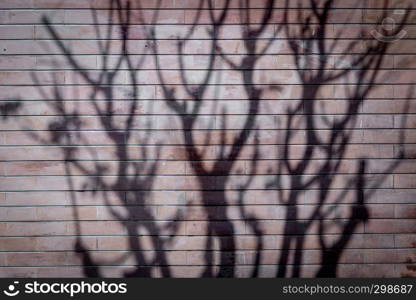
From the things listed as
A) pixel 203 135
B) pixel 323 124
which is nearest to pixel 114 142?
pixel 203 135

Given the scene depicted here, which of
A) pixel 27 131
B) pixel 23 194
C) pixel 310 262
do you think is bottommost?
pixel 310 262

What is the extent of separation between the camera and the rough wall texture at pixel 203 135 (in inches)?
137

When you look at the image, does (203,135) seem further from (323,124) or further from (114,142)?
(323,124)

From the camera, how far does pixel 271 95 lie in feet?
11.6

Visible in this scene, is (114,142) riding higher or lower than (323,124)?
lower

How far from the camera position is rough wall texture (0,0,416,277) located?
348 centimetres

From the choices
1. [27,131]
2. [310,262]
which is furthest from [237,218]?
[27,131]

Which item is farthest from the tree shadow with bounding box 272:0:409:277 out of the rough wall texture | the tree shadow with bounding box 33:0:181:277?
the tree shadow with bounding box 33:0:181:277

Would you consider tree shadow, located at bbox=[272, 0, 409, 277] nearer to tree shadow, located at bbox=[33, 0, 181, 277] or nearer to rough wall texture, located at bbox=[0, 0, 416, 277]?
rough wall texture, located at bbox=[0, 0, 416, 277]

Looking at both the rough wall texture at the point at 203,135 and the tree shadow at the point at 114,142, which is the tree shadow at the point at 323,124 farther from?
the tree shadow at the point at 114,142

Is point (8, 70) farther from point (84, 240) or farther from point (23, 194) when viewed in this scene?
point (84, 240)

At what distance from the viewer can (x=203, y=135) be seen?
352 cm

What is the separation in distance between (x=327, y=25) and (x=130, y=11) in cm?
215

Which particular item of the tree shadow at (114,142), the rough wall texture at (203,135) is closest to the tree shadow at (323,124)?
the rough wall texture at (203,135)
